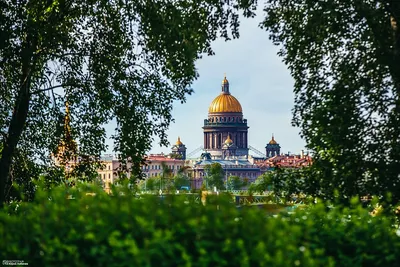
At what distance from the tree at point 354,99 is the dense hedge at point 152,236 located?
22.0 feet

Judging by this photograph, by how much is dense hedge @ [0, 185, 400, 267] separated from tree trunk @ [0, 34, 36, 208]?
9714 millimetres

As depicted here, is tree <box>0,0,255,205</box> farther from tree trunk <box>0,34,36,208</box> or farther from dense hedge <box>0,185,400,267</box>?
dense hedge <box>0,185,400,267</box>

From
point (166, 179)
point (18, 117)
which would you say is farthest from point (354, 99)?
point (18, 117)

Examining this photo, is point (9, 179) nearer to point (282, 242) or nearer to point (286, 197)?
point (286, 197)

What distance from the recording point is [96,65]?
17719 millimetres

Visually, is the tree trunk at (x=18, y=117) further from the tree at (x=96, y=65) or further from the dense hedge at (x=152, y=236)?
the dense hedge at (x=152, y=236)

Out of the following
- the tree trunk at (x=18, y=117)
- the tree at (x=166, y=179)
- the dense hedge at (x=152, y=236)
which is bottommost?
the dense hedge at (x=152, y=236)

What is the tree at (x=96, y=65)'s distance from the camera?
15.5 metres

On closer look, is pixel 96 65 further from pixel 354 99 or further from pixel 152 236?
pixel 152 236

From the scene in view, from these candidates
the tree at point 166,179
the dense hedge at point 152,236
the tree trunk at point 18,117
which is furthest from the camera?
the tree trunk at point 18,117

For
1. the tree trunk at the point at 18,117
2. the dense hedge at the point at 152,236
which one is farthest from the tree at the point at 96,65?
the dense hedge at the point at 152,236

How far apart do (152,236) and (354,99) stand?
27.6ft

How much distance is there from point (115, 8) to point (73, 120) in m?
2.85

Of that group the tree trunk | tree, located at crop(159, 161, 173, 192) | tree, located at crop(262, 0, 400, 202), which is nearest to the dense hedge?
tree, located at crop(159, 161, 173, 192)
